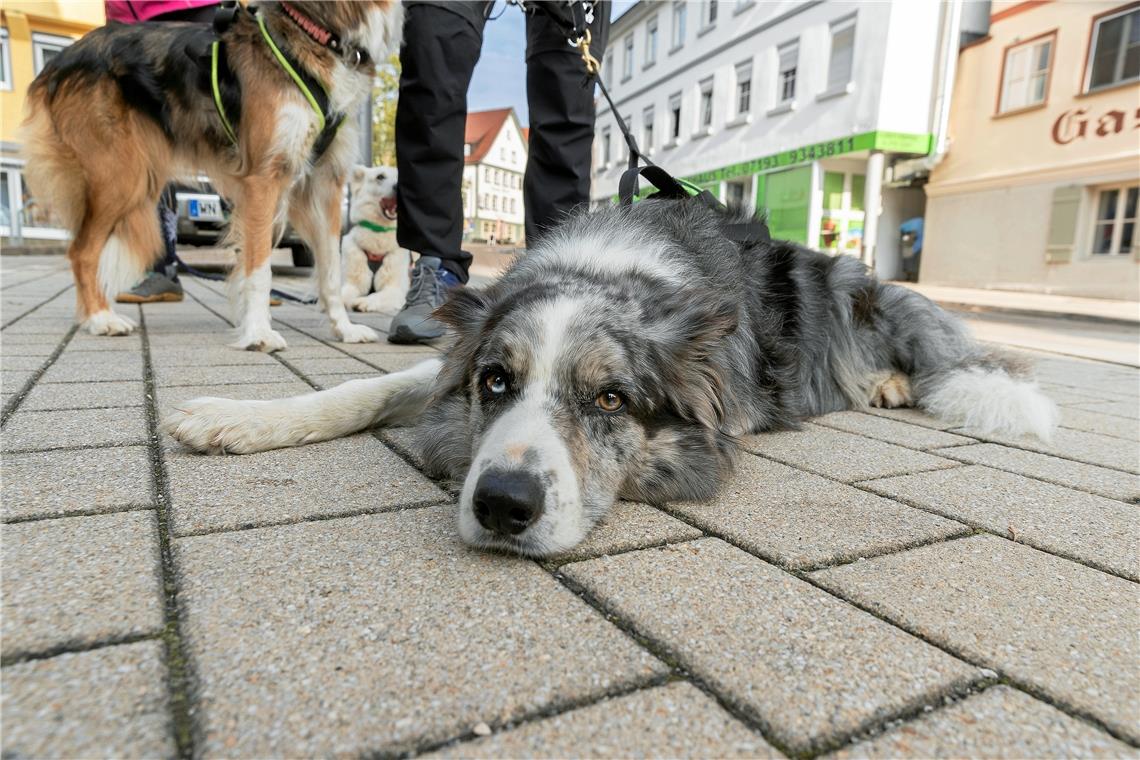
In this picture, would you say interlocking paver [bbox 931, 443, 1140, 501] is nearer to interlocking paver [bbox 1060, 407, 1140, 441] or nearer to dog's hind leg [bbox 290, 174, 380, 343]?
interlocking paver [bbox 1060, 407, 1140, 441]

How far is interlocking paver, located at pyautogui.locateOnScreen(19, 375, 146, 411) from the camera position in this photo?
8.43 ft

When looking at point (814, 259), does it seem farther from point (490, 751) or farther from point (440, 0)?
point (490, 751)

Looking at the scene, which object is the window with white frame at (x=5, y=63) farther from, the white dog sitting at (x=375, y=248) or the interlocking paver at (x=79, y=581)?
the interlocking paver at (x=79, y=581)

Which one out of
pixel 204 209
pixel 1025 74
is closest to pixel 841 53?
pixel 1025 74

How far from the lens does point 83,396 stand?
8.91ft

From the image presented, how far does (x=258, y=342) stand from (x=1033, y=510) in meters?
3.82

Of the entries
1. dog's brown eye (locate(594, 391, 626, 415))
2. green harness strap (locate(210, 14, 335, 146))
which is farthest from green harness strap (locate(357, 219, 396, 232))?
dog's brown eye (locate(594, 391, 626, 415))

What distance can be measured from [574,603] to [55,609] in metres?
0.87

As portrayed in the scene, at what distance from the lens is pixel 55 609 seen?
1.17 metres

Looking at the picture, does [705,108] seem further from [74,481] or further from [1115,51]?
[74,481]

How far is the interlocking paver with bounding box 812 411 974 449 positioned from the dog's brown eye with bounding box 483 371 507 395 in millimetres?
1658

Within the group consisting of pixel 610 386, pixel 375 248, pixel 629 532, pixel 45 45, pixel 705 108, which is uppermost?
pixel 705 108

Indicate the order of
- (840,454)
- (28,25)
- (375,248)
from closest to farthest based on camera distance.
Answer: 1. (840,454)
2. (375,248)
3. (28,25)

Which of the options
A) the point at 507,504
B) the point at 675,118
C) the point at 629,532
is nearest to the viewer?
the point at 507,504
